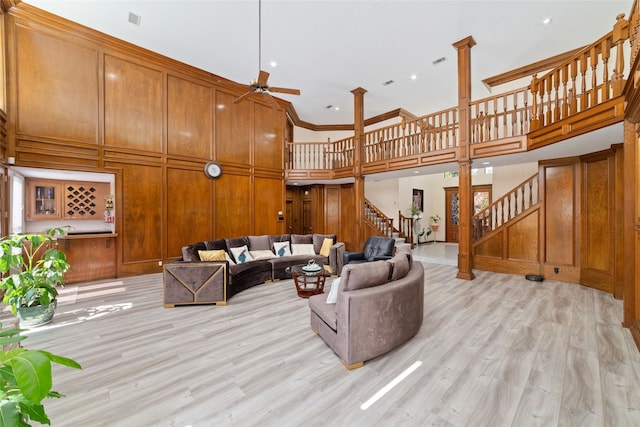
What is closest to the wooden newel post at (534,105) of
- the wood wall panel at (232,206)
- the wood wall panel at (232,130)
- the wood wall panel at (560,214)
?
the wood wall panel at (560,214)

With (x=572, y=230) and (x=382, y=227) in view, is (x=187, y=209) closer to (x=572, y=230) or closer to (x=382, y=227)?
(x=382, y=227)

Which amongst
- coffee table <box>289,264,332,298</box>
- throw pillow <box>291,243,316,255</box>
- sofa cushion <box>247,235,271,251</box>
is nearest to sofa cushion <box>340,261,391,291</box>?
coffee table <box>289,264,332,298</box>

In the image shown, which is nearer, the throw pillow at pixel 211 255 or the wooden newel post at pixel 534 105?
the wooden newel post at pixel 534 105

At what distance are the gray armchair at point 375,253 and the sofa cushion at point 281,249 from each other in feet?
4.22

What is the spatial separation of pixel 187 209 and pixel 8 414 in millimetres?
6393

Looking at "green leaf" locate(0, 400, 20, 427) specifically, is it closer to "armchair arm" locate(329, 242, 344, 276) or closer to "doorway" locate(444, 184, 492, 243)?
"armchair arm" locate(329, 242, 344, 276)

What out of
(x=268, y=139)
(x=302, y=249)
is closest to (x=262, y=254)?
(x=302, y=249)

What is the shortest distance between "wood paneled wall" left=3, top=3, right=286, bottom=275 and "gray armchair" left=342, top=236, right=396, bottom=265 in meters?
3.28

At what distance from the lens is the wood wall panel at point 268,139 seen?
7.99m

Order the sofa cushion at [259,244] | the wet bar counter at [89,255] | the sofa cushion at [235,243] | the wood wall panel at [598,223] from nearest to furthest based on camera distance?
the wood wall panel at [598,223]
the wet bar counter at [89,255]
the sofa cushion at [235,243]
the sofa cushion at [259,244]

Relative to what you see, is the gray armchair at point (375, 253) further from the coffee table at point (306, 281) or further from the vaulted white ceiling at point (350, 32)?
the vaulted white ceiling at point (350, 32)

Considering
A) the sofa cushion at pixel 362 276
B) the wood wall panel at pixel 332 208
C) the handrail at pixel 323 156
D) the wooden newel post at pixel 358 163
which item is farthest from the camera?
the wood wall panel at pixel 332 208

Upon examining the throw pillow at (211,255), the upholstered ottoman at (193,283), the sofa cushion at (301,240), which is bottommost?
the upholstered ottoman at (193,283)

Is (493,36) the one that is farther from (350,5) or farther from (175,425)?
(175,425)
